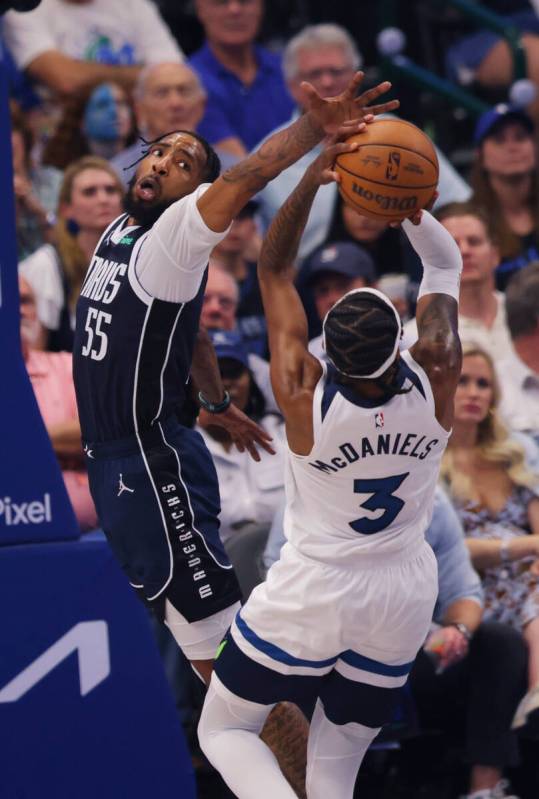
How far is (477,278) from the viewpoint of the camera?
7.06 meters

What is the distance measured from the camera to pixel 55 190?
792 cm

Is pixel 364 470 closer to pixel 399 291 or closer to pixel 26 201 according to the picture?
pixel 399 291

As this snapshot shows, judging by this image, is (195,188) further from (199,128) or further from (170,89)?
(199,128)

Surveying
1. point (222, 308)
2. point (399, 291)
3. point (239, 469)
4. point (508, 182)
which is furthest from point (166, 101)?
point (239, 469)

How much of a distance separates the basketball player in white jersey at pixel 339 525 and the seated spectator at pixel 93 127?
11.6ft

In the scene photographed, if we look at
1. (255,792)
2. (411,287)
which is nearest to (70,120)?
(411,287)

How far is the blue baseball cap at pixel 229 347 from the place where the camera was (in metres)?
6.23

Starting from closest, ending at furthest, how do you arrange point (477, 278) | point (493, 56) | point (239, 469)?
point (239, 469) < point (477, 278) < point (493, 56)

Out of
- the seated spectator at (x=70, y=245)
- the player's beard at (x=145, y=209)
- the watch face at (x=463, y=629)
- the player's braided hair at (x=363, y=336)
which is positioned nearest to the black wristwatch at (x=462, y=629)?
the watch face at (x=463, y=629)

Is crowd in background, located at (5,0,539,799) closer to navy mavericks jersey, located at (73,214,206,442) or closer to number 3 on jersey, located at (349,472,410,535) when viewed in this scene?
navy mavericks jersey, located at (73,214,206,442)

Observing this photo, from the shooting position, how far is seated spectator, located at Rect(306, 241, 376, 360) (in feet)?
23.1

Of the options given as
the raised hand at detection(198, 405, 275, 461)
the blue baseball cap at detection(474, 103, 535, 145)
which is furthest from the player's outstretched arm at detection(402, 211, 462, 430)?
the blue baseball cap at detection(474, 103, 535, 145)

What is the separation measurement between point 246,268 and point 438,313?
2998mm

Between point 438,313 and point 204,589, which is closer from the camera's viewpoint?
point 438,313
